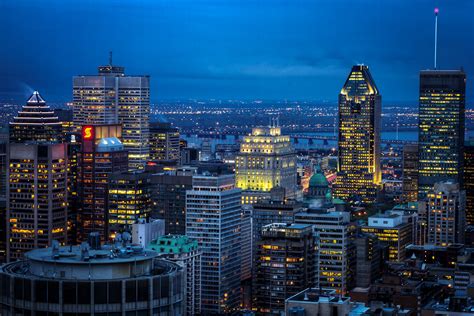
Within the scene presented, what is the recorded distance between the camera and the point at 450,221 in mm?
122312

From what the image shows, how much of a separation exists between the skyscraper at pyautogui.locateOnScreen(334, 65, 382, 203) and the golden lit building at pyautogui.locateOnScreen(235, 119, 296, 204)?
3246 centimetres

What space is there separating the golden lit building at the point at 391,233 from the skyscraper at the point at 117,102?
55.3 m

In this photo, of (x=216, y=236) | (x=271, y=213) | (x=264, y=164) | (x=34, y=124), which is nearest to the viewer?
(x=216, y=236)

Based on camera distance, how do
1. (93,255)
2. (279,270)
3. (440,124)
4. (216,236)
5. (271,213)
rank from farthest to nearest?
1. (440,124)
2. (271,213)
3. (216,236)
4. (279,270)
5. (93,255)

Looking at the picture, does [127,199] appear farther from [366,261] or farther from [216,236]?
[366,261]

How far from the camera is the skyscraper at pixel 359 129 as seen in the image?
6742 inches

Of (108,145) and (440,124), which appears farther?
(440,124)

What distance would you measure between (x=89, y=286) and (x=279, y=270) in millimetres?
67379

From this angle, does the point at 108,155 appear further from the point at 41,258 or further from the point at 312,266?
the point at 41,258

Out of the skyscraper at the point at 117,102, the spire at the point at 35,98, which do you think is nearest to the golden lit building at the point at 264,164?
the spire at the point at 35,98

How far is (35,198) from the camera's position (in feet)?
354

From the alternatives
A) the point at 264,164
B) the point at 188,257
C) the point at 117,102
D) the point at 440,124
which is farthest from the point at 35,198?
the point at 440,124

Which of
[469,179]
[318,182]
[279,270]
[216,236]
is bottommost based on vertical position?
[279,270]

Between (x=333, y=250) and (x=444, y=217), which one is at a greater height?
(x=444, y=217)
